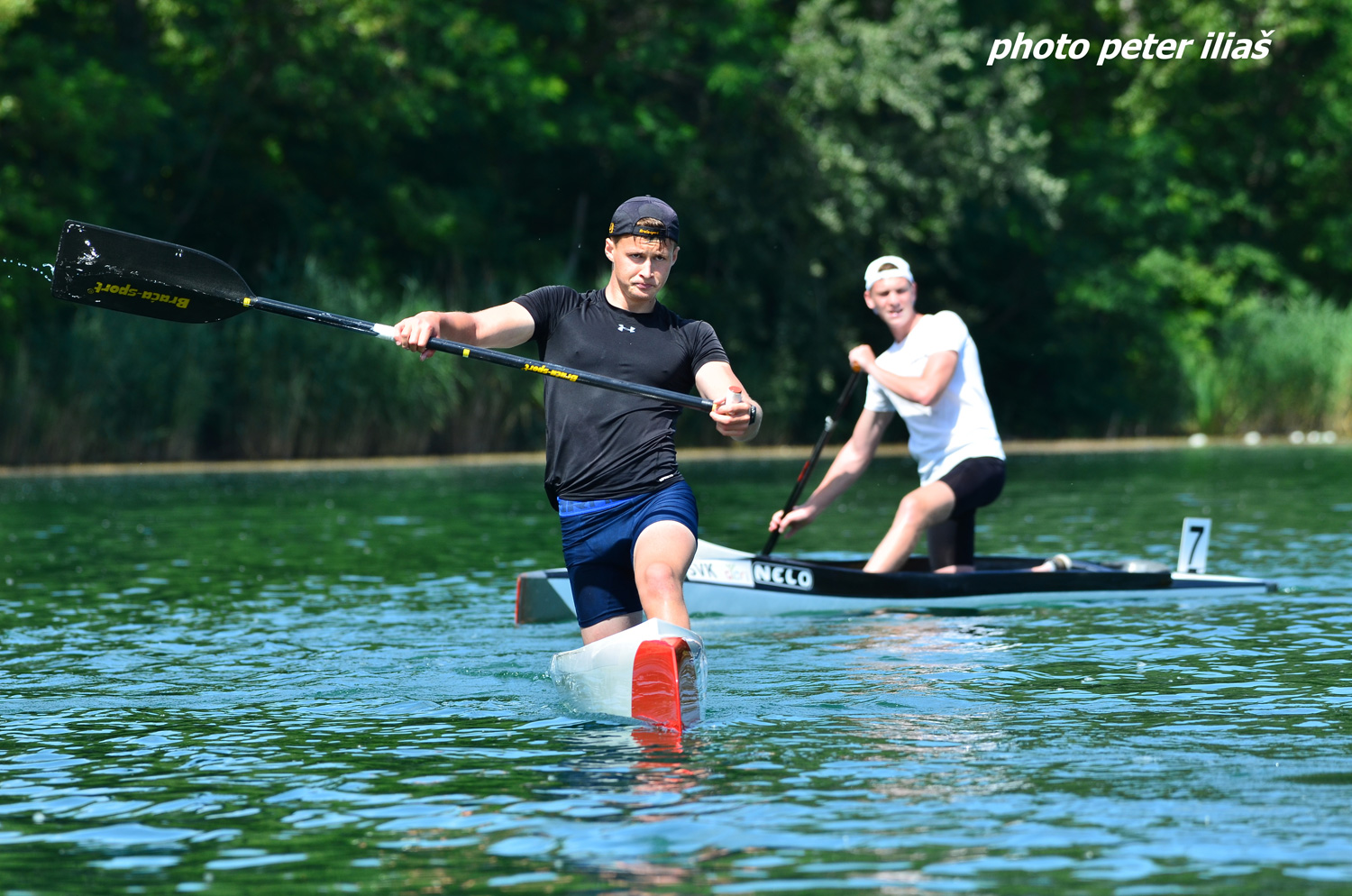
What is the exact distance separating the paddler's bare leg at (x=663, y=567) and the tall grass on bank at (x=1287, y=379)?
95.3 feet

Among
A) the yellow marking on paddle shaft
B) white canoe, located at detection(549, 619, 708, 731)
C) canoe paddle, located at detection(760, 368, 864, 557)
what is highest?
the yellow marking on paddle shaft

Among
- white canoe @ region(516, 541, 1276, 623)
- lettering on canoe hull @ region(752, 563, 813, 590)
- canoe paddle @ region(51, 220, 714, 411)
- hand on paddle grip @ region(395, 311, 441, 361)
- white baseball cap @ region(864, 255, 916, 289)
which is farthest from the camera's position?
lettering on canoe hull @ region(752, 563, 813, 590)

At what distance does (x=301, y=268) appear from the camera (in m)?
30.0

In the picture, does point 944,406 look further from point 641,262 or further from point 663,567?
point 663,567

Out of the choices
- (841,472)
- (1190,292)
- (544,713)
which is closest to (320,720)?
(544,713)

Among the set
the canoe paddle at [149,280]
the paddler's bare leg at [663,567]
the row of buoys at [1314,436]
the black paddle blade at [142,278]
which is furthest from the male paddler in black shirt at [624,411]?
the row of buoys at [1314,436]

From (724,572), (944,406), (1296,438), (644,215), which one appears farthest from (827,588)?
(1296,438)

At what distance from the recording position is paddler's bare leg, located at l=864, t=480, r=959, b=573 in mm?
10234

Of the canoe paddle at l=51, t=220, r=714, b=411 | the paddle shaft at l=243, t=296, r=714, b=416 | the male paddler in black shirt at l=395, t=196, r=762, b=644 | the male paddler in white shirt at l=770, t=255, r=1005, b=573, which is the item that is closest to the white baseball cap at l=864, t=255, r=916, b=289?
the male paddler in white shirt at l=770, t=255, r=1005, b=573

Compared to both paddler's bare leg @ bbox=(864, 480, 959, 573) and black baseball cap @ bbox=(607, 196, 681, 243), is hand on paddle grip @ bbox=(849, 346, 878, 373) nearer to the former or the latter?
paddler's bare leg @ bbox=(864, 480, 959, 573)

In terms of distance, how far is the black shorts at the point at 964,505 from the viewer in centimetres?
1023

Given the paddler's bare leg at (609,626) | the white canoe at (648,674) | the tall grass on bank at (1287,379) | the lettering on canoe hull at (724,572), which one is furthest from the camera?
the tall grass on bank at (1287,379)

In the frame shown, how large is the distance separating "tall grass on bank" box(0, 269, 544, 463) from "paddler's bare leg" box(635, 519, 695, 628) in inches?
774

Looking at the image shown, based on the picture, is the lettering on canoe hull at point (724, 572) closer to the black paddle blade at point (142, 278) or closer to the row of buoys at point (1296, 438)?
the black paddle blade at point (142, 278)
